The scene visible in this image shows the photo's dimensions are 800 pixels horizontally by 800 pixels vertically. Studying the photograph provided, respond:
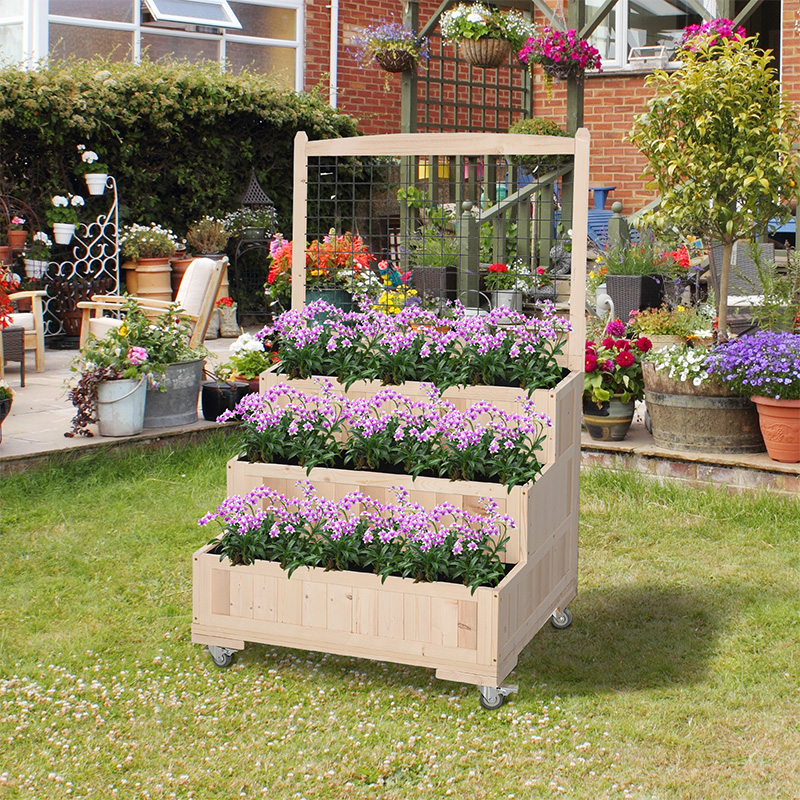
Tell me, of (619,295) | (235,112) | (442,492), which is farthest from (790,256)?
(235,112)

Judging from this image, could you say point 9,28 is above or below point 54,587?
above

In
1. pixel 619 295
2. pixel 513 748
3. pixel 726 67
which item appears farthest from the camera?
pixel 619 295

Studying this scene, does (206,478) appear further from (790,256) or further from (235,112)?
(235,112)

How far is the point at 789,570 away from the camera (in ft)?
13.9

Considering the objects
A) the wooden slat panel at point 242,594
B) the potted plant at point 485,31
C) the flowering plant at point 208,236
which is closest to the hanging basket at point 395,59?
the potted plant at point 485,31

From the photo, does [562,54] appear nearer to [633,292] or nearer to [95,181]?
[633,292]

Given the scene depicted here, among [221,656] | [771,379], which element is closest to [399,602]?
[221,656]

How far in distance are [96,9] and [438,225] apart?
15.8 feet

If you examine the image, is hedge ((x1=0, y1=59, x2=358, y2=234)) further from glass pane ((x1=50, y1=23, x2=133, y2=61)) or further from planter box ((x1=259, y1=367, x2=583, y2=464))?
planter box ((x1=259, y1=367, x2=583, y2=464))

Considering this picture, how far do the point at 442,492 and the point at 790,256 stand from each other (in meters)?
3.97

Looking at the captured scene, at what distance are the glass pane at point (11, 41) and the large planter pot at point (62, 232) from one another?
2261mm

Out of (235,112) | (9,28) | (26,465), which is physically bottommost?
(26,465)

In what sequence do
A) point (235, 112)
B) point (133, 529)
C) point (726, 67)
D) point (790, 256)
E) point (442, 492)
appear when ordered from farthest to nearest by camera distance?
point (235, 112)
point (790, 256)
point (726, 67)
point (133, 529)
point (442, 492)

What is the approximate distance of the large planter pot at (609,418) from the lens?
5.52 m
